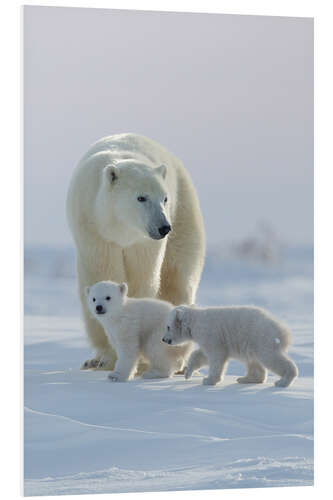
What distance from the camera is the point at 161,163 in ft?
17.9

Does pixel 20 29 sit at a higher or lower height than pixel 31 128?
higher

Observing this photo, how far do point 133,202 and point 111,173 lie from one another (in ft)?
0.64

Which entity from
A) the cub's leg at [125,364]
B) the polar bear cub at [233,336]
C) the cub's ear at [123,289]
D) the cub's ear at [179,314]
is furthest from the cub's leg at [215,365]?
the cub's ear at [123,289]

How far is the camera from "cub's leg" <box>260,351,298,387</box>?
178 inches

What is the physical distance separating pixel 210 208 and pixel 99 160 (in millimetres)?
787

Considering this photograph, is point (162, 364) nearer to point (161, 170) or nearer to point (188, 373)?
point (188, 373)

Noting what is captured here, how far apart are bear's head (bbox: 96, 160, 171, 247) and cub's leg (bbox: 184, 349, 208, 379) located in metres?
0.64

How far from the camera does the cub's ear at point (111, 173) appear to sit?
16.0 ft

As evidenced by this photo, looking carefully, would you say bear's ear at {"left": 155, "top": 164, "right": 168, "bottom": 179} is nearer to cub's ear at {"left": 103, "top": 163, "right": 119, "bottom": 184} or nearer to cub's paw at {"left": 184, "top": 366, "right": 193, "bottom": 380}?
cub's ear at {"left": 103, "top": 163, "right": 119, "bottom": 184}

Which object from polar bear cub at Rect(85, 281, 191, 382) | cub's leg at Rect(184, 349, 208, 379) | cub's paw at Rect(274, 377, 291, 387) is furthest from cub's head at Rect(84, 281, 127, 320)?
cub's paw at Rect(274, 377, 291, 387)

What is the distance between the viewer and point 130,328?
477cm

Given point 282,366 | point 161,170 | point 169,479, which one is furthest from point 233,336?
point 161,170
